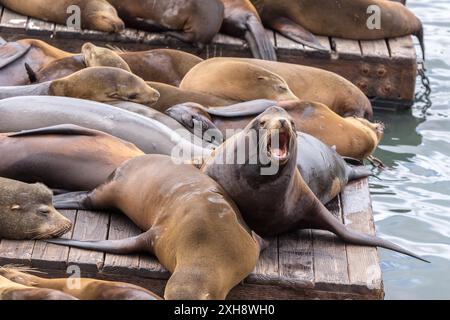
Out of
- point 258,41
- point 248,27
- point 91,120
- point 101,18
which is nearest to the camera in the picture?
point 91,120

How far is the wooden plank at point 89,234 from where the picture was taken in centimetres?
502

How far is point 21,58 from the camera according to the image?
720 cm

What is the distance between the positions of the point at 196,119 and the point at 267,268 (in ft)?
4.86

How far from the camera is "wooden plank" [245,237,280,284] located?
5.05 metres

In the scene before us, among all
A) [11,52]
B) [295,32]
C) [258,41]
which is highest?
[11,52]

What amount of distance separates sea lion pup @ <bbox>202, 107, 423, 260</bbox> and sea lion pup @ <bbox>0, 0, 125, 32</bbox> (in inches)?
129

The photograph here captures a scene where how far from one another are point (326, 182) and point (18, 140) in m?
1.57

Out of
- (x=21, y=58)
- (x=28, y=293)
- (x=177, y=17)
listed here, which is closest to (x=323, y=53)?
(x=177, y=17)

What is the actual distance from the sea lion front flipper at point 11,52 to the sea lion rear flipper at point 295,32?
7.87 feet

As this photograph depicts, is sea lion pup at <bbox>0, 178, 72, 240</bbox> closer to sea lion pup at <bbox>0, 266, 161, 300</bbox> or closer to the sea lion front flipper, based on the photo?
sea lion pup at <bbox>0, 266, 161, 300</bbox>

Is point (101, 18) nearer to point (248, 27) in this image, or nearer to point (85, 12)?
point (85, 12)

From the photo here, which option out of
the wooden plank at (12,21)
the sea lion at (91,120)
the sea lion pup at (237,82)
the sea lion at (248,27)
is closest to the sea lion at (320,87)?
the sea lion pup at (237,82)

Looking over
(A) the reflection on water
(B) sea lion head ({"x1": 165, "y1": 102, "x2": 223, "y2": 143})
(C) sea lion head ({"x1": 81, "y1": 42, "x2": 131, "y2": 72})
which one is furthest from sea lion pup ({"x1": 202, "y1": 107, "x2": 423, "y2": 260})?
(C) sea lion head ({"x1": 81, "y1": 42, "x2": 131, "y2": 72})
